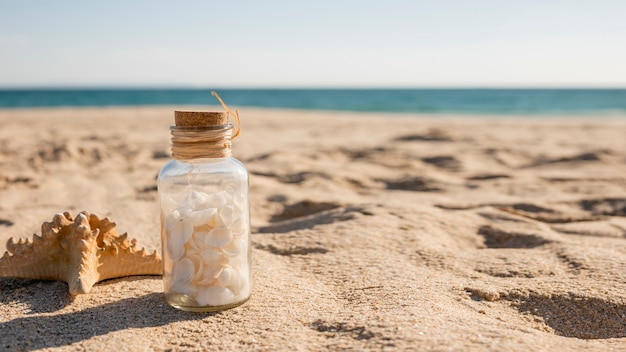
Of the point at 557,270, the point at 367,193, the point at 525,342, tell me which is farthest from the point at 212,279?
the point at 367,193

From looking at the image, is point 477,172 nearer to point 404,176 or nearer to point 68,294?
point 404,176

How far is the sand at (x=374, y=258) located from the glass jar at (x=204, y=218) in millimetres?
85

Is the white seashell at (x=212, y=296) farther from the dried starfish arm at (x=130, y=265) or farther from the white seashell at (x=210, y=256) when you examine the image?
the dried starfish arm at (x=130, y=265)

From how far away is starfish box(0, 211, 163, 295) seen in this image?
176 centimetres

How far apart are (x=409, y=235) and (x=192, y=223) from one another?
121 centimetres

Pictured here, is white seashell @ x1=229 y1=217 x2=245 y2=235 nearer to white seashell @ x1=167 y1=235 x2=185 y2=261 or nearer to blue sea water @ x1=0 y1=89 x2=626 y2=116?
white seashell @ x1=167 y1=235 x2=185 y2=261

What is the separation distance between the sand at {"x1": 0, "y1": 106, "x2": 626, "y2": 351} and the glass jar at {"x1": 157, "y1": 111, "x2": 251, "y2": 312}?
9 cm

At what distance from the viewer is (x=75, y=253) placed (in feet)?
5.82

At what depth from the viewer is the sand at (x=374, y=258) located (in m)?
1.47

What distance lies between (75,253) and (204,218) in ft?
1.73

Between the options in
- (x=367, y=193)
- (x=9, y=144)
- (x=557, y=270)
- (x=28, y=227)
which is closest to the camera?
(x=557, y=270)

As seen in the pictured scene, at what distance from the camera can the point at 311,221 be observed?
277 cm

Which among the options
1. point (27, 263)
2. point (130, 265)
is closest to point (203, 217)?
point (130, 265)

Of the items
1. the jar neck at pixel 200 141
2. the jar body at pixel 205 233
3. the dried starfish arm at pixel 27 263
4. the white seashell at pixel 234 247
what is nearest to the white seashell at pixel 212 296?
the jar body at pixel 205 233
